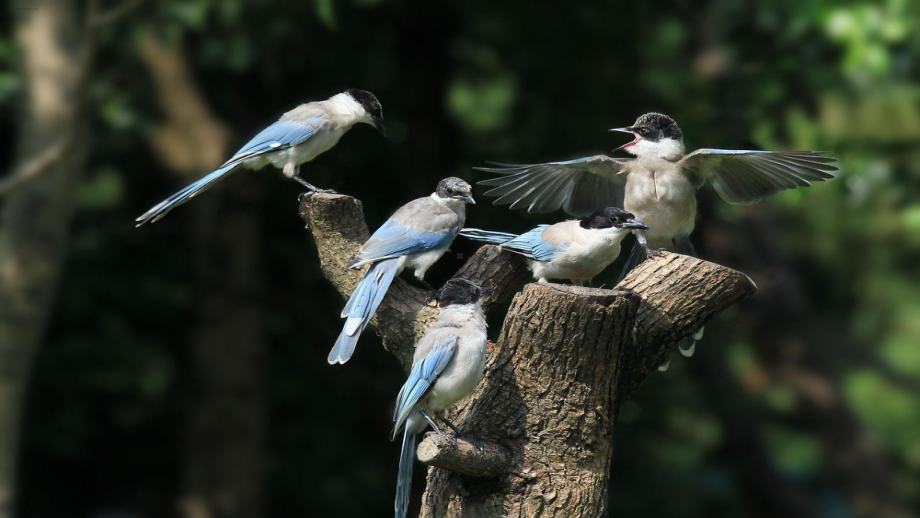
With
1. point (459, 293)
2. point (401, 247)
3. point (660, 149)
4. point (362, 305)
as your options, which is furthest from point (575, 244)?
point (362, 305)

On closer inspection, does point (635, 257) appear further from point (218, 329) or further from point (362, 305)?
point (218, 329)

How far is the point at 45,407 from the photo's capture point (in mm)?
9336

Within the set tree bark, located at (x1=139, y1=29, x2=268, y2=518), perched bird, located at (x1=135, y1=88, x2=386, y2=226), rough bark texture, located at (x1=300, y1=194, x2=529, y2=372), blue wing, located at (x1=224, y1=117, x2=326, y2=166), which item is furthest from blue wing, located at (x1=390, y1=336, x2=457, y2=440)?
tree bark, located at (x1=139, y1=29, x2=268, y2=518)

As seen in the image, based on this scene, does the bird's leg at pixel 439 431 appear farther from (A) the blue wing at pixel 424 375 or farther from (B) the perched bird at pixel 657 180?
(B) the perched bird at pixel 657 180

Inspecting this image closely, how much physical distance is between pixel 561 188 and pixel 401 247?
4.20 feet

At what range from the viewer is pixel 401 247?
4461 millimetres

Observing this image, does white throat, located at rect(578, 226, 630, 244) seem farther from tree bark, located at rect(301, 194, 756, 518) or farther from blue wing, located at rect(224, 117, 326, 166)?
blue wing, located at rect(224, 117, 326, 166)

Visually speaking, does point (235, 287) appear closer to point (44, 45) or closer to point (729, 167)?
point (44, 45)

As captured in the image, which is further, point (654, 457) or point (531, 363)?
point (654, 457)

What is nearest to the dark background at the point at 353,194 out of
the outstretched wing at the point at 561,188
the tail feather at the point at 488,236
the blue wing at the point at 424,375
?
the outstretched wing at the point at 561,188

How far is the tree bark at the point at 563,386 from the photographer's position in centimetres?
358

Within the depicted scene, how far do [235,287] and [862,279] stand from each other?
32.0ft

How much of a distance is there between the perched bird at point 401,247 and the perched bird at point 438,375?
308 millimetres

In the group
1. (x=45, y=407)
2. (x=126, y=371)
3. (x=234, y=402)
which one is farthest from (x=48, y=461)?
(x=234, y=402)
